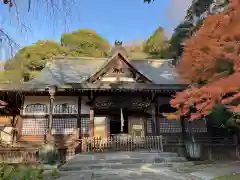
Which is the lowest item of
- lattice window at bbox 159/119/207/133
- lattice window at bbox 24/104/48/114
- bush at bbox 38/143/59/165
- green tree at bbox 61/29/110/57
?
bush at bbox 38/143/59/165

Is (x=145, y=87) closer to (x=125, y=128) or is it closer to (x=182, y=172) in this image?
(x=125, y=128)

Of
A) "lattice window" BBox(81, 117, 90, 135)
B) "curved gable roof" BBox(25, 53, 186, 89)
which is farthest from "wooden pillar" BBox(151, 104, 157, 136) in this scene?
"lattice window" BBox(81, 117, 90, 135)

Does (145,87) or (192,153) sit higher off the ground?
(145,87)

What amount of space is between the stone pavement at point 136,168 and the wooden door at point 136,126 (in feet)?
15.0

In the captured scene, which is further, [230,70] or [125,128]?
[125,128]

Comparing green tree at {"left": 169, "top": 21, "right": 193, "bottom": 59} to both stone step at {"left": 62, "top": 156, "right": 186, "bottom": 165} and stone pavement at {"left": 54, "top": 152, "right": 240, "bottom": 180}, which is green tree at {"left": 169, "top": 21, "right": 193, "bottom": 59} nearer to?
stone step at {"left": 62, "top": 156, "right": 186, "bottom": 165}

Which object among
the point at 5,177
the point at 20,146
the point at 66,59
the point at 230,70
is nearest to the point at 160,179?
the point at 5,177

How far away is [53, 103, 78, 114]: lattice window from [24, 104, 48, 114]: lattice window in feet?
2.15

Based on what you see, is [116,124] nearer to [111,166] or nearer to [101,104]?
[101,104]

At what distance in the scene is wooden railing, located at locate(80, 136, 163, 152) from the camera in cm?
1370

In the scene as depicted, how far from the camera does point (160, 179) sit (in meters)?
7.99

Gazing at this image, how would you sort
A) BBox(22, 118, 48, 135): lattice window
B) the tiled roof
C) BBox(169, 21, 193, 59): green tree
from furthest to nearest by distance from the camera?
BBox(169, 21, 193, 59): green tree → the tiled roof → BBox(22, 118, 48, 135): lattice window

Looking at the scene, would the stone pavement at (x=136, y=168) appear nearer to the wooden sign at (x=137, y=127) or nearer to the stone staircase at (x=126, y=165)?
the stone staircase at (x=126, y=165)

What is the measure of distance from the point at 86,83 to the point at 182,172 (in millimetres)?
8115
